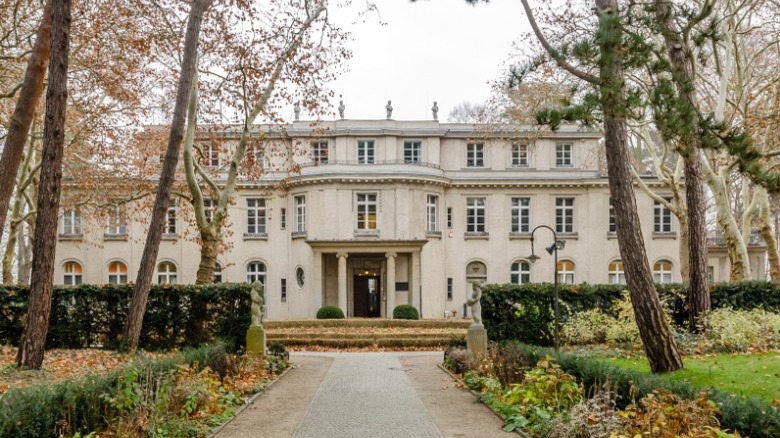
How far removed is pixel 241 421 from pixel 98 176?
57.3ft

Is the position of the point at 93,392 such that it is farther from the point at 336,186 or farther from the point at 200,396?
the point at 336,186

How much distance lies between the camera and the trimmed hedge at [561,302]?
17.5 m

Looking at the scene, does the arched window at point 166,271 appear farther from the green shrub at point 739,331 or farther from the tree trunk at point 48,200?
the green shrub at point 739,331

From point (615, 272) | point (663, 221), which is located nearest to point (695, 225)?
point (615, 272)

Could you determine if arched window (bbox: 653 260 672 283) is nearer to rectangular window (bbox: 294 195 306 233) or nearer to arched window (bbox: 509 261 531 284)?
arched window (bbox: 509 261 531 284)

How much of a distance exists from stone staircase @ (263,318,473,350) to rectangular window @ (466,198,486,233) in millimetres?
8325

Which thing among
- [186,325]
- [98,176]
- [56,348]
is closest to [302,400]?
[186,325]

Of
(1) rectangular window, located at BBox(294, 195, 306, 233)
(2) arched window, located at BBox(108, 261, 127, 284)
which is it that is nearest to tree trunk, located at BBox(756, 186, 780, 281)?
(1) rectangular window, located at BBox(294, 195, 306, 233)

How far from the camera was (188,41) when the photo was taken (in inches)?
559

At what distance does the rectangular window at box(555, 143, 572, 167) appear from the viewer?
38.0 meters

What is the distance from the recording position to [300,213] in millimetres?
36000

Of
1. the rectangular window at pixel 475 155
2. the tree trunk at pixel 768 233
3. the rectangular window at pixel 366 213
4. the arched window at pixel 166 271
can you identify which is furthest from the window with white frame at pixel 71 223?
the tree trunk at pixel 768 233

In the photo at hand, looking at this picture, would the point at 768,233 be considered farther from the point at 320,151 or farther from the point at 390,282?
the point at 320,151

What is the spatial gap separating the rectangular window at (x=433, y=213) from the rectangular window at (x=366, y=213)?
9.55ft
